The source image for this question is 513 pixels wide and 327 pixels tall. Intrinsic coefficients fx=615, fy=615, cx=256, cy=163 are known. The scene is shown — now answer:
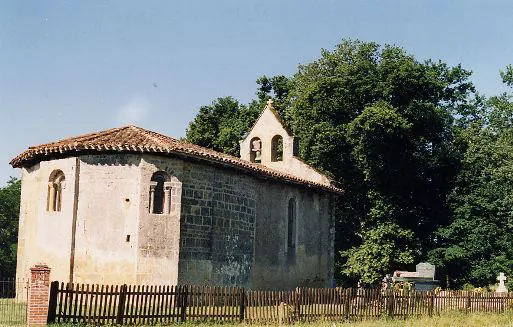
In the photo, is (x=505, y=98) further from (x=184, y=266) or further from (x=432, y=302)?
(x=184, y=266)

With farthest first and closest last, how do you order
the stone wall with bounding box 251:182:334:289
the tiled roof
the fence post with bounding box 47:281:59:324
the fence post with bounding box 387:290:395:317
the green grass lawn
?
the stone wall with bounding box 251:182:334:289, the fence post with bounding box 387:290:395:317, the tiled roof, the green grass lawn, the fence post with bounding box 47:281:59:324

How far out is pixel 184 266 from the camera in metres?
22.4

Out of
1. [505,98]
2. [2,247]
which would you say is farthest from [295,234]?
[2,247]

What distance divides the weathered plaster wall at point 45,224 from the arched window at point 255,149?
1218 cm

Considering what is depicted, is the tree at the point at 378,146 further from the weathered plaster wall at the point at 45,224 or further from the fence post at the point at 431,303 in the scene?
the weathered plaster wall at the point at 45,224

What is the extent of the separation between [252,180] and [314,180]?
7.38 metres

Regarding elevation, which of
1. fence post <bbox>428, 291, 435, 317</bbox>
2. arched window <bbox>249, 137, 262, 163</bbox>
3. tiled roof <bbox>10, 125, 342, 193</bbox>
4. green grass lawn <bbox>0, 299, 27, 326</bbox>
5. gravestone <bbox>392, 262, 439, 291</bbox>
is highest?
arched window <bbox>249, 137, 262, 163</bbox>

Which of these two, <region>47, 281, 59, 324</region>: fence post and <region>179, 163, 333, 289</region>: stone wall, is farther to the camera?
<region>179, 163, 333, 289</region>: stone wall

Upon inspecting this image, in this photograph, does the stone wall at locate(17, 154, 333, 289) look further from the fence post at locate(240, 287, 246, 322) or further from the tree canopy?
the tree canopy

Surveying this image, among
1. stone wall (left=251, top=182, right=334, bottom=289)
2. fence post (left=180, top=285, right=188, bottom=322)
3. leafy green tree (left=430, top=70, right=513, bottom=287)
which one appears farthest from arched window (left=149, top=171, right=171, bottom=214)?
leafy green tree (left=430, top=70, right=513, bottom=287)

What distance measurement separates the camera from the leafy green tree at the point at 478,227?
1507 inches

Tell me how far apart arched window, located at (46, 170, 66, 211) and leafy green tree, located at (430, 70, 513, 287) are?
81.4ft

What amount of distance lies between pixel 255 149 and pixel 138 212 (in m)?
12.7

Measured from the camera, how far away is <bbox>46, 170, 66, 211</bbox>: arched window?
23.5 meters
